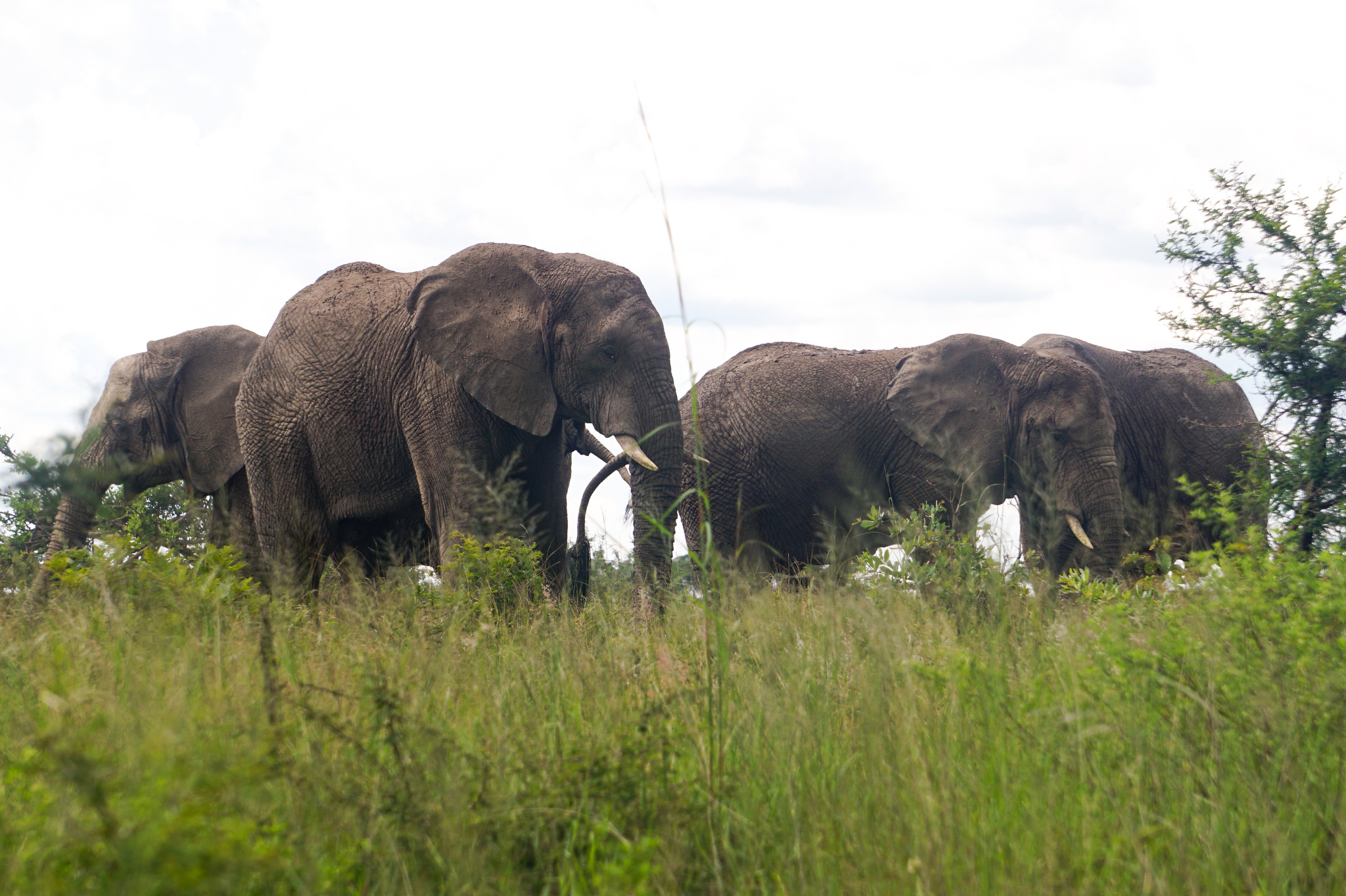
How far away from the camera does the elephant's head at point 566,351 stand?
670 centimetres

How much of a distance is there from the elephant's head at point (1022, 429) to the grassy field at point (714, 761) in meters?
5.19

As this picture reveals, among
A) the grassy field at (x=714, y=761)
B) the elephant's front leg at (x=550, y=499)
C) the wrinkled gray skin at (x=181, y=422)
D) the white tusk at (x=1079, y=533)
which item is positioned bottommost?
the grassy field at (x=714, y=761)

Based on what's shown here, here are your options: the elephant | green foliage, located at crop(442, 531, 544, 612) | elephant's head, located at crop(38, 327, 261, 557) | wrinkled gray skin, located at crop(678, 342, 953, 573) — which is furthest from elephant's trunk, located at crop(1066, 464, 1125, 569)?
elephant's head, located at crop(38, 327, 261, 557)

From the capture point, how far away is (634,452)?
255 inches

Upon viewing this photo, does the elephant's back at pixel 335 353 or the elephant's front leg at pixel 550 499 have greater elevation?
the elephant's back at pixel 335 353

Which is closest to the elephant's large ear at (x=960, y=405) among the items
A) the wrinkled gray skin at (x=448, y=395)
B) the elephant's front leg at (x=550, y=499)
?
the wrinkled gray skin at (x=448, y=395)

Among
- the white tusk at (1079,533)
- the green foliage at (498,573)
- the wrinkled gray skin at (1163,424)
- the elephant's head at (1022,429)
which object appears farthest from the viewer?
the wrinkled gray skin at (1163,424)

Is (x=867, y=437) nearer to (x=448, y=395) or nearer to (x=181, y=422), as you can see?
(x=448, y=395)

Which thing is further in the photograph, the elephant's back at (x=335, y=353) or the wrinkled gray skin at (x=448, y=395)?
the elephant's back at (x=335, y=353)

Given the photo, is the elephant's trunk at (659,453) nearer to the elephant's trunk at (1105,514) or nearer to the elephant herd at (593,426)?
the elephant herd at (593,426)

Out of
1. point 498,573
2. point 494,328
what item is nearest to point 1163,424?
point 494,328

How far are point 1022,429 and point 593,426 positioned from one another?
16.0ft

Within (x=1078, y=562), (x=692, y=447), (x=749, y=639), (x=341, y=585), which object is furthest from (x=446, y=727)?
(x=1078, y=562)

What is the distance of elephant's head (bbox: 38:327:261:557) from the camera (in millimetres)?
10281
